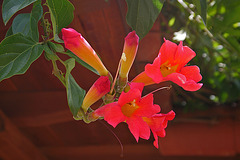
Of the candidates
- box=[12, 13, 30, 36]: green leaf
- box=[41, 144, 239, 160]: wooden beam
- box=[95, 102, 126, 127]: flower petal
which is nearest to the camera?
box=[95, 102, 126, 127]: flower petal

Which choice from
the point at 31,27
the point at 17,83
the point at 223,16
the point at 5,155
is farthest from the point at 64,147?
the point at 31,27

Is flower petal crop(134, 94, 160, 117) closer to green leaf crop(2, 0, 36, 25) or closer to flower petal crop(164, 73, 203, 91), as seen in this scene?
flower petal crop(164, 73, 203, 91)

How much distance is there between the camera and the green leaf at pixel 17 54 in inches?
19.0

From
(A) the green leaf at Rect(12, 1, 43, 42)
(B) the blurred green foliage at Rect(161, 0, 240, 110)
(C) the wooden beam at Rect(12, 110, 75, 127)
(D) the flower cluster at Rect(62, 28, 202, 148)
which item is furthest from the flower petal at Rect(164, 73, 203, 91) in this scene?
(C) the wooden beam at Rect(12, 110, 75, 127)

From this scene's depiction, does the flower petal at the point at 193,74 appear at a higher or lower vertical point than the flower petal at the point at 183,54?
lower

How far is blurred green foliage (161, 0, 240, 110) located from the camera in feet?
3.23

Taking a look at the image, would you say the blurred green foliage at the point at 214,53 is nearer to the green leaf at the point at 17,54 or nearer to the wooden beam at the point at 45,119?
the wooden beam at the point at 45,119

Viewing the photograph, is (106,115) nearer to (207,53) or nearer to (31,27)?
(31,27)

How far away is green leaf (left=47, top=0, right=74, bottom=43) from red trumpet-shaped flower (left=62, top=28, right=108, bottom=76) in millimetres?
50

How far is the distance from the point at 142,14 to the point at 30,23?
17 cm

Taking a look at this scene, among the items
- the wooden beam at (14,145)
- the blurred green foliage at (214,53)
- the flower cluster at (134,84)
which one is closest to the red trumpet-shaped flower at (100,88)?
the flower cluster at (134,84)

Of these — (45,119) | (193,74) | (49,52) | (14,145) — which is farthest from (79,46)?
(14,145)

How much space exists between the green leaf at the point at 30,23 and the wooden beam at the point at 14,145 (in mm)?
532

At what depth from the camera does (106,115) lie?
0.46m
